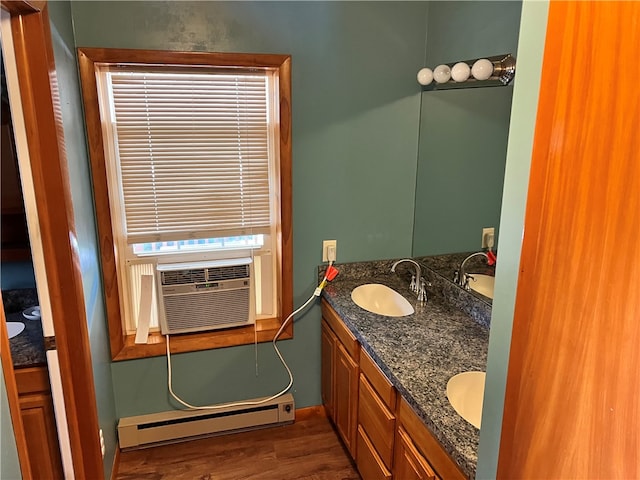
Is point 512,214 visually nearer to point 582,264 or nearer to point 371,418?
point 582,264

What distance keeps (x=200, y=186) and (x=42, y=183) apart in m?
0.97

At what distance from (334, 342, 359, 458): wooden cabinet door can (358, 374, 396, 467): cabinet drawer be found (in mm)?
74

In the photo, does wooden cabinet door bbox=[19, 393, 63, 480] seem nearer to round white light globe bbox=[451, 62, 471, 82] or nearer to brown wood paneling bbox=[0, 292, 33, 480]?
brown wood paneling bbox=[0, 292, 33, 480]

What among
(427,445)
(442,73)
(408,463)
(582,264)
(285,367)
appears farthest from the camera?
(285,367)

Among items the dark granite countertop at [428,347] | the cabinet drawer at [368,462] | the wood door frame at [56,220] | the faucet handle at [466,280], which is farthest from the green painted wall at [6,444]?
the faucet handle at [466,280]

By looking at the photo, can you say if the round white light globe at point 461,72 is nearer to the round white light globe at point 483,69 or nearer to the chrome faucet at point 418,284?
the round white light globe at point 483,69

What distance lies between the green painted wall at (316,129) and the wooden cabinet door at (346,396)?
1.03ft

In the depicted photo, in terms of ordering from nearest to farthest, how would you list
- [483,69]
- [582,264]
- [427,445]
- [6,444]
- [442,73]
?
[582,264], [6,444], [427,445], [483,69], [442,73]

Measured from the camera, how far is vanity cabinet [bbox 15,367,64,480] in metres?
1.66

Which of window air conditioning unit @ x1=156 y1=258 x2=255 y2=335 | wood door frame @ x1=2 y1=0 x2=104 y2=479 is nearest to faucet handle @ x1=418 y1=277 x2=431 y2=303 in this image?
window air conditioning unit @ x1=156 y1=258 x2=255 y2=335

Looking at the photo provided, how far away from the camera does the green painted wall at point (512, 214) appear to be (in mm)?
727

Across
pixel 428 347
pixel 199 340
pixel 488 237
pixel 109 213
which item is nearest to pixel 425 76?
pixel 488 237

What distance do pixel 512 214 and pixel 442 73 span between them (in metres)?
1.64

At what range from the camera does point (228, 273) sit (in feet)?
8.07
